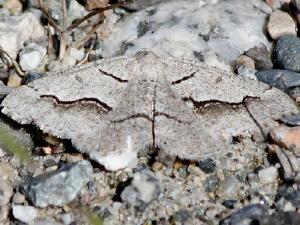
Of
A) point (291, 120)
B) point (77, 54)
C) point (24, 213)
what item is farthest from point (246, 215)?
point (77, 54)

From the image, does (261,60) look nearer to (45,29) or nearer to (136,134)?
(136,134)

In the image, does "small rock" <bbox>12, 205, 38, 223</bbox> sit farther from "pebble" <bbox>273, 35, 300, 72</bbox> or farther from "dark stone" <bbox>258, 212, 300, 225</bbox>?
"pebble" <bbox>273, 35, 300, 72</bbox>

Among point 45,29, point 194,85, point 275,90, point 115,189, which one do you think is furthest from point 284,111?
point 45,29

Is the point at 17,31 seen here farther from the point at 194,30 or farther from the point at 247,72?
the point at 247,72

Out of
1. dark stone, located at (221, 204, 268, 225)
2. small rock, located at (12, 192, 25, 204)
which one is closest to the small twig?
small rock, located at (12, 192, 25, 204)

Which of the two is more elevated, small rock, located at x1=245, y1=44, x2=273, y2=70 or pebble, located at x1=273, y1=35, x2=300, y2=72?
pebble, located at x1=273, y1=35, x2=300, y2=72

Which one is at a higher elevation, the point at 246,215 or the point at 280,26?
the point at 280,26

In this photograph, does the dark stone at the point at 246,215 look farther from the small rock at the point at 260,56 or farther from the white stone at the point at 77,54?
the white stone at the point at 77,54
